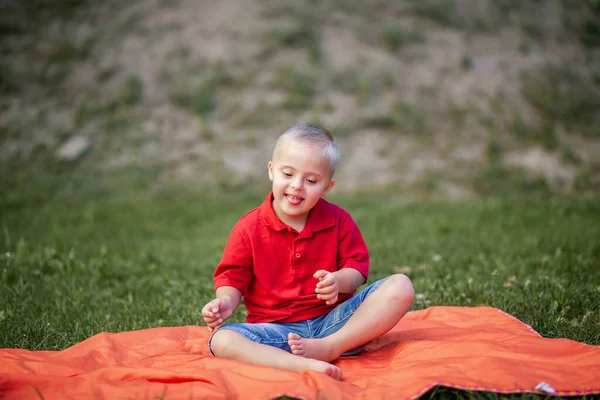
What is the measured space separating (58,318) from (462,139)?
758 cm

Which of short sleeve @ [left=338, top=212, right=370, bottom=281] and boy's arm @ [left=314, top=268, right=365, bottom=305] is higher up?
short sleeve @ [left=338, top=212, right=370, bottom=281]

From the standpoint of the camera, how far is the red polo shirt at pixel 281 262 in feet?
9.70

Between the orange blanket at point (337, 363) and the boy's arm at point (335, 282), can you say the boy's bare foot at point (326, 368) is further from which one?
the boy's arm at point (335, 282)

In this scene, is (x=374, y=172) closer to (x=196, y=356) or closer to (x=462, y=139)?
(x=462, y=139)

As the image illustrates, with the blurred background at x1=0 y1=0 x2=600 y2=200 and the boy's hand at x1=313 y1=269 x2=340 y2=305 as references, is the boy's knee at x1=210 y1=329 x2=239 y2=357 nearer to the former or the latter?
the boy's hand at x1=313 y1=269 x2=340 y2=305

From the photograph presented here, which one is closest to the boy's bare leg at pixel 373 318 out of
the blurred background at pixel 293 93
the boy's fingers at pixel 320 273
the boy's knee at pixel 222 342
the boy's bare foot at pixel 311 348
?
the boy's bare foot at pixel 311 348

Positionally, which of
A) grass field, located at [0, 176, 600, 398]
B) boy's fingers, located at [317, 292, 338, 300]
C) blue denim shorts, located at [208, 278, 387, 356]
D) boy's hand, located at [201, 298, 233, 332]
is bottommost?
grass field, located at [0, 176, 600, 398]

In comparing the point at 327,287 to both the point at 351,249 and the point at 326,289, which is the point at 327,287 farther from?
the point at 351,249

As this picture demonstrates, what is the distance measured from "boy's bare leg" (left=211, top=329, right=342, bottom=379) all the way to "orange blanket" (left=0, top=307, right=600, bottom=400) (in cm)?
5

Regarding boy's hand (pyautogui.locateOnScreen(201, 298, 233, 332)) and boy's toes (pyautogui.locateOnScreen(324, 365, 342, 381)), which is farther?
boy's hand (pyautogui.locateOnScreen(201, 298, 233, 332))

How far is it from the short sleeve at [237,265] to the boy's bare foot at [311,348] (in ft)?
1.37

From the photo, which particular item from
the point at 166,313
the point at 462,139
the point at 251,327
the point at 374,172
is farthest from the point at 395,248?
the point at 462,139

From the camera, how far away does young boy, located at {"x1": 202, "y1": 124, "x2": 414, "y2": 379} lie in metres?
2.78

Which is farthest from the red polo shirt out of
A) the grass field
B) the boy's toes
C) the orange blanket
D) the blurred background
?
the blurred background
